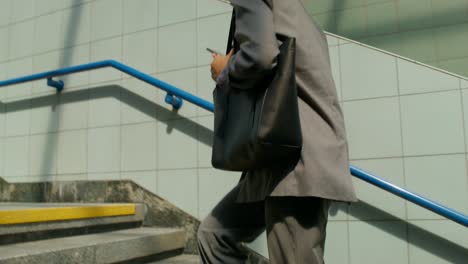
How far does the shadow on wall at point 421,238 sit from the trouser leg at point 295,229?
133cm

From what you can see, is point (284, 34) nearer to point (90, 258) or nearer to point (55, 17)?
point (90, 258)

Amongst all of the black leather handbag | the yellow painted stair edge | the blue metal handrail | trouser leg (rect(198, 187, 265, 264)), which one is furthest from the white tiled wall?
the black leather handbag

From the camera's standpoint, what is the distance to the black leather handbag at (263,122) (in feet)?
3.16

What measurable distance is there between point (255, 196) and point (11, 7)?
3.59 meters

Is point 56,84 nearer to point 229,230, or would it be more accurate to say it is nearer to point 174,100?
point 174,100

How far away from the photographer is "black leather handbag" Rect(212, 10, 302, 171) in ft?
3.16

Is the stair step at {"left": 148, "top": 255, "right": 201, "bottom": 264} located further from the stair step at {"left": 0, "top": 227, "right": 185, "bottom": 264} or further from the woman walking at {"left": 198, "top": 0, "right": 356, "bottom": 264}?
the woman walking at {"left": 198, "top": 0, "right": 356, "bottom": 264}

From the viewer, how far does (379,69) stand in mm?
2322

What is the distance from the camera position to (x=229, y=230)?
1175 millimetres

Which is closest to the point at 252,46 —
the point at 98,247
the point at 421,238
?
the point at 98,247

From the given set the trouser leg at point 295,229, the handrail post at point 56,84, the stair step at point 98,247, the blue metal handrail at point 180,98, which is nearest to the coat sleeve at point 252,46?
the trouser leg at point 295,229

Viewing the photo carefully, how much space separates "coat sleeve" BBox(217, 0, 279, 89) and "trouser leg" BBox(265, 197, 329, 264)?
0.28m

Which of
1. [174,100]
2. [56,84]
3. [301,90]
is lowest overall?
[301,90]

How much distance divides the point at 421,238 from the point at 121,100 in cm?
207
